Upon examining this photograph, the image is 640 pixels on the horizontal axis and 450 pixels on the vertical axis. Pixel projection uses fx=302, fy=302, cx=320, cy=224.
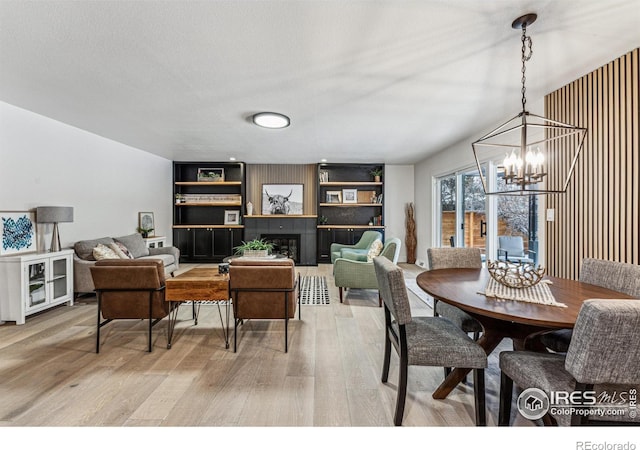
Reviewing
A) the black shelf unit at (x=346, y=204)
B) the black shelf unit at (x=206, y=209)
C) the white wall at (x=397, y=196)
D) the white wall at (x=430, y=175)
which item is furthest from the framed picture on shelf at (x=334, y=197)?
the black shelf unit at (x=206, y=209)

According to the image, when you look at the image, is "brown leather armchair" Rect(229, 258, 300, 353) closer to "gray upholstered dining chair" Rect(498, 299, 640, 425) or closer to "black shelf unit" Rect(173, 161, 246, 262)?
"gray upholstered dining chair" Rect(498, 299, 640, 425)

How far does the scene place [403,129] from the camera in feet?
14.0

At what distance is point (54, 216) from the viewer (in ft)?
11.9

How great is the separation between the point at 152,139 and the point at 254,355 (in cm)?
403

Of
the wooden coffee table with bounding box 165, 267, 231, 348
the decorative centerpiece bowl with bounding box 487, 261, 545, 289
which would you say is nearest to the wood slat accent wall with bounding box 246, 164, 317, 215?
the wooden coffee table with bounding box 165, 267, 231, 348

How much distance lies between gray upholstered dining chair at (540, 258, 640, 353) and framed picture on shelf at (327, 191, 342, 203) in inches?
213

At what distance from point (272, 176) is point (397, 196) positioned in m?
3.06

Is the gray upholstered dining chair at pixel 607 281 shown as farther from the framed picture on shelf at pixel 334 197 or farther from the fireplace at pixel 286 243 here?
the fireplace at pixel 286 243

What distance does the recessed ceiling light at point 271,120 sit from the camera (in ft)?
11.8

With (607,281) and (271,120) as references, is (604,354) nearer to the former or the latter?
(607,281)

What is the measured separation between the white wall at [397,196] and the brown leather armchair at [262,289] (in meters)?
5.05

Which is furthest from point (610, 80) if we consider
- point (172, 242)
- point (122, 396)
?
point (172, 242)

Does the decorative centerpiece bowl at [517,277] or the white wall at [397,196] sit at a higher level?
the white wall at [397,196]

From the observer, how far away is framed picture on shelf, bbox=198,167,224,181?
712 centimetres
